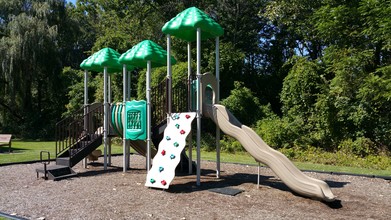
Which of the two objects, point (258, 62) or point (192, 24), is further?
point (258, 62)

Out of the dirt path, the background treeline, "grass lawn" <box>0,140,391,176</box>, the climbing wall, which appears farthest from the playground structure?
the background treeline

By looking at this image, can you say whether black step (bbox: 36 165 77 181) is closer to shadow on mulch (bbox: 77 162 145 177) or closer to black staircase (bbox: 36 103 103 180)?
black staircase (bbox: 36 103 103 180)

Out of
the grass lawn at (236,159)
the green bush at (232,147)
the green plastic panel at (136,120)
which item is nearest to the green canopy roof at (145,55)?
the green plastic panel at (136,120)

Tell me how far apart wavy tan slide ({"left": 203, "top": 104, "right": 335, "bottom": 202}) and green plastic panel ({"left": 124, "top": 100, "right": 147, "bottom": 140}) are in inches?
74.4

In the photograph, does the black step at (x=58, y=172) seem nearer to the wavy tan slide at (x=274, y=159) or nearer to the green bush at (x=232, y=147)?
the wavy tan slide at (x=274, y=159)

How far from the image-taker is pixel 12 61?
28.0m

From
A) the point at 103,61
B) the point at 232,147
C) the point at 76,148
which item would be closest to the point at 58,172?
the point at 76,148

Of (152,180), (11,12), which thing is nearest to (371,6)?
(152,180)

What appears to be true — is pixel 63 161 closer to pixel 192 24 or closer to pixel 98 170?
pixel 98 170

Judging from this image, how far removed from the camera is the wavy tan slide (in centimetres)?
708

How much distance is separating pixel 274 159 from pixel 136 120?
4.16 meters

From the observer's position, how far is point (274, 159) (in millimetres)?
7723

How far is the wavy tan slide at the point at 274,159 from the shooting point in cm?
708

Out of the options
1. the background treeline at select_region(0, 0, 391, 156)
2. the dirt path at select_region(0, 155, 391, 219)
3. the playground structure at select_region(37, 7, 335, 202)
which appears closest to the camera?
the dirt path at select_region(0, 155, 391, 219)
